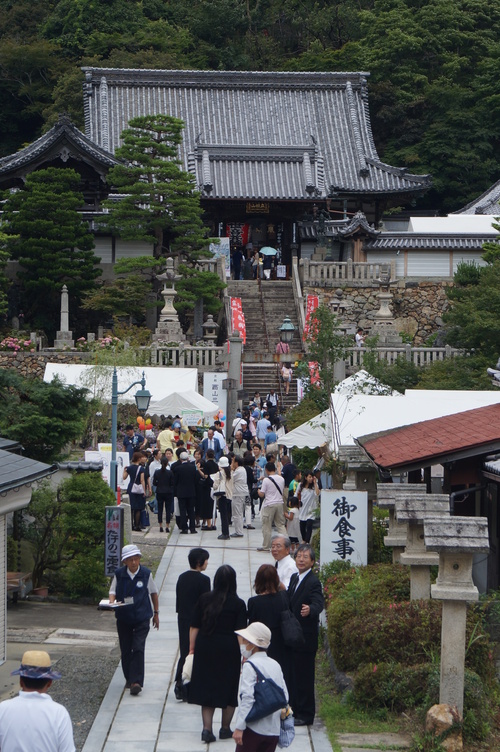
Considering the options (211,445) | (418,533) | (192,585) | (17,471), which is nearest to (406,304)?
(211,445)

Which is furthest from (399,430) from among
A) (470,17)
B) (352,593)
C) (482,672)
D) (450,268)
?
(470,17)

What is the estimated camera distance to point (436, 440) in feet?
40.3

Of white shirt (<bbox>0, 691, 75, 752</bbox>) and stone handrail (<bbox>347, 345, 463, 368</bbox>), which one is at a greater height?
stone handrail (<bbox>347, 345, 463, 368</bbox>)

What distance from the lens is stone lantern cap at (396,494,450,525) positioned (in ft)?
33.2

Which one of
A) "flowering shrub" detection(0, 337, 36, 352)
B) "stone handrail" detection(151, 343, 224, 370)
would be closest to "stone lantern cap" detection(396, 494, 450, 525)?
"stone handrail" detection(151, 343, 224, 370)

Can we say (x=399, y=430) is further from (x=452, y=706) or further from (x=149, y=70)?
(x=149, y=70)

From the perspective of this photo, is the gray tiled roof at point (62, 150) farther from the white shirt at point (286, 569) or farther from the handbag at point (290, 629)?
the handbag at point (290, 629)

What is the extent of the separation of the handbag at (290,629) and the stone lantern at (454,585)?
111cm

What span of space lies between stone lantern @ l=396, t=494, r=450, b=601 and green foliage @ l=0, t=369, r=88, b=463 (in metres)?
6.02

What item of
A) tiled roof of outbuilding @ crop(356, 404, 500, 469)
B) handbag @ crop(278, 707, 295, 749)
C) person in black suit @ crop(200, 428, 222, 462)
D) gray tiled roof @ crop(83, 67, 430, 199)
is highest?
gray tiled roof @ crop(83, 67, 430, 199)

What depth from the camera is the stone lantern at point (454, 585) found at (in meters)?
8.77

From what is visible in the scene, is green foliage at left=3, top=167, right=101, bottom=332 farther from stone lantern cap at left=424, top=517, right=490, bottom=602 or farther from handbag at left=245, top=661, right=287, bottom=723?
handbag at left=245, top=661, right=287, bottom=723

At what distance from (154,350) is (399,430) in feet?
55.2

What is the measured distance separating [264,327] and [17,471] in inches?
949
